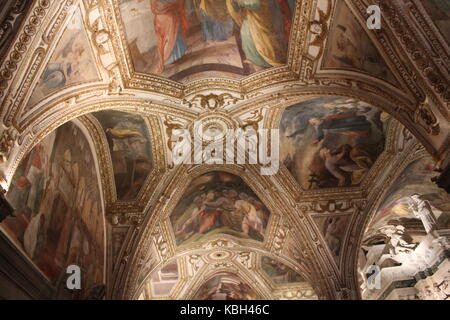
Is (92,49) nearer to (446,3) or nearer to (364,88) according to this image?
(364,88)

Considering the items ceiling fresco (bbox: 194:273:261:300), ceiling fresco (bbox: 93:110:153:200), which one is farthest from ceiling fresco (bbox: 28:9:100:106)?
Answer: ceiling fresco (bbox: 194:273:261:300)

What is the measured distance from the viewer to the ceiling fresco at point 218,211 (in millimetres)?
14547

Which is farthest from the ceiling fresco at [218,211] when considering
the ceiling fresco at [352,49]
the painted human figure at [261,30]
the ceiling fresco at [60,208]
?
the ceiling fresco at [352,49]

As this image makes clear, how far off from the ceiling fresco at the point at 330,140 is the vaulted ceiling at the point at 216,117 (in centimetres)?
5

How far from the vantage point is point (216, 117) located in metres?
12.2

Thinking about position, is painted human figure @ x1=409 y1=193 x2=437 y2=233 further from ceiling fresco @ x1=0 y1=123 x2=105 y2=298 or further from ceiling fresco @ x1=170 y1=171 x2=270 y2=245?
ceiling fresco @ x1=0 y1=123 x2=105 y2=298

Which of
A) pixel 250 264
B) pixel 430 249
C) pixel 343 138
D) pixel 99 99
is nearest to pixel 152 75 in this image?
pixel 99 99

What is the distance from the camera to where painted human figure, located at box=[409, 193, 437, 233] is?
52.5ft

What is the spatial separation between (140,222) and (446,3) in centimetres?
1039

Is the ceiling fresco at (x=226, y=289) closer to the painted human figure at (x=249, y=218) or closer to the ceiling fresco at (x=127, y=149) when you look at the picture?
the painted human figure at (x=249, y=218)

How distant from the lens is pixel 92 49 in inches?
345

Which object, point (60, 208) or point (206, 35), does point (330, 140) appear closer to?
point (206, 35)
